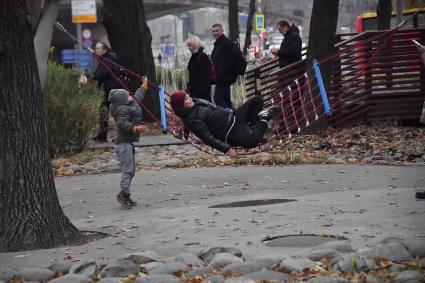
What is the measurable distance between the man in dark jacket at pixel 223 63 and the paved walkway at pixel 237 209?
334cm

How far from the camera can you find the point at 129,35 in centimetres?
2386

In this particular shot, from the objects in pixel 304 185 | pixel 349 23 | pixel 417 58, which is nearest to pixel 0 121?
pixel 304 185

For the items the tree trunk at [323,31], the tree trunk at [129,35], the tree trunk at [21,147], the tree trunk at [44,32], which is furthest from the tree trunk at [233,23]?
the tree trunk at [21,147]

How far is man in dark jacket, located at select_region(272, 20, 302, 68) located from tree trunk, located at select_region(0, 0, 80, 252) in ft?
32.1

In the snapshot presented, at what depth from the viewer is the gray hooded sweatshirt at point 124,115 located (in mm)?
11828

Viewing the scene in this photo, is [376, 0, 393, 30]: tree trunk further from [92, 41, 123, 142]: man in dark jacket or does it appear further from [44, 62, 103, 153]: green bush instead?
[44, 62, 103, 153]: green bush

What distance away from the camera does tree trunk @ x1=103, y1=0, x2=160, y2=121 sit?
23766 millimetres

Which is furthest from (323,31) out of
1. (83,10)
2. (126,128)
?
(83,10)

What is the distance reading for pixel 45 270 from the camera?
320 inches

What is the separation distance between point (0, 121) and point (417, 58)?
433 inches

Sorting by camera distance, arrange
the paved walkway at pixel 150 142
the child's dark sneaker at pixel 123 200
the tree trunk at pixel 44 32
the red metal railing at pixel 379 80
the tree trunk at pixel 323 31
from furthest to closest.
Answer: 1. the paved walkway at pixel 150 142
2. the red metal railing at pixel 379 80
3. the tree trunk at pixel 323 31
4. the tree trunk at pixel 44 32
5. the child's dark sneaker at pixel 123 200

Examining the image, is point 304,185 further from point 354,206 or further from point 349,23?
point 349,23

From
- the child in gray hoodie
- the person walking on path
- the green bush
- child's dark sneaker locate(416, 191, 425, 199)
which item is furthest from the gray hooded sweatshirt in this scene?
the person walking on path

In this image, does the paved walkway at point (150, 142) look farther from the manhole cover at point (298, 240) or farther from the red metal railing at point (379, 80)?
the manhole cover at point (298, 240)
